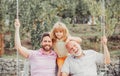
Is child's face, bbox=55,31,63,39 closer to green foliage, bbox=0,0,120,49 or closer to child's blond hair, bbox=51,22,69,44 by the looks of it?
child's blond hair, bbox=51,22,69,44

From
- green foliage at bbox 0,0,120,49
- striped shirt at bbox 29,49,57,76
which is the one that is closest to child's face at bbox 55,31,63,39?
striped shirt at bbox 29,49,57,76

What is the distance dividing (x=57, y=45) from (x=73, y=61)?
0.49 ft

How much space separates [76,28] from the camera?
12523 millimetres

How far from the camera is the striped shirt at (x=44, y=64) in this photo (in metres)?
2.85

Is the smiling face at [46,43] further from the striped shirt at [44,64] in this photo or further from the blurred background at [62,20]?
the blurred background at [62,20]

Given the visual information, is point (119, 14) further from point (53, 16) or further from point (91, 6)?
point (53, 16)

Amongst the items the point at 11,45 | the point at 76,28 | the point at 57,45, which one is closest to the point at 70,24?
the point at 76,28

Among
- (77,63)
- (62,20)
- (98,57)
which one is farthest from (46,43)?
(62,20)

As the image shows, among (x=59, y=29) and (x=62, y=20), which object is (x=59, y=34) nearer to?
(x=59, y=29)

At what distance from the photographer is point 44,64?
9.38ft

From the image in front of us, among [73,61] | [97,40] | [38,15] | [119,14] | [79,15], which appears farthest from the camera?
[79,15]

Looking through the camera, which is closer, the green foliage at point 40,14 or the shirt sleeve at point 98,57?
the shirt sleeve at point 98,57

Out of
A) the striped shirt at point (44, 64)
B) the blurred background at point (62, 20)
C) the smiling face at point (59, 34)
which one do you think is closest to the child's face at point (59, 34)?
the smiling face at point (59, 34)

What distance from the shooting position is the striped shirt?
2850 millimetres
